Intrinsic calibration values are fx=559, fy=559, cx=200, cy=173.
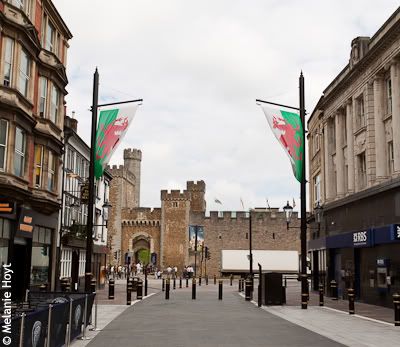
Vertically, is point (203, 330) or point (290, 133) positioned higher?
point (290, 133)

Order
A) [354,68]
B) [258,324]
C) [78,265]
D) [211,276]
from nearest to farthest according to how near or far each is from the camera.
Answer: [258,324]
[354,68]
[78,265]
[211,276]

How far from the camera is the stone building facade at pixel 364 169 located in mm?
22797

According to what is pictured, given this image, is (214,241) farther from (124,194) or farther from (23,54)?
(23,54)

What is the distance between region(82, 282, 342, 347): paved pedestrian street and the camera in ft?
40.8

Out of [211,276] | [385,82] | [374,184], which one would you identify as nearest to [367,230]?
[374,184]

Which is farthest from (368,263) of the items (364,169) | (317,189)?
(317,189)

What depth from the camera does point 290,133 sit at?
20031mm

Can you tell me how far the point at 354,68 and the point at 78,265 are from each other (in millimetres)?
19554

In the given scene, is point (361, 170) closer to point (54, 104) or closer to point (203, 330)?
point (54, 104)

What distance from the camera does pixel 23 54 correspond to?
71.5 feet

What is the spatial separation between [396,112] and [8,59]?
15294mm

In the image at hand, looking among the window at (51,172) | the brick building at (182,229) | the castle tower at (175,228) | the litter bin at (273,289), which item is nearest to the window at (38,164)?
the window at (51,172)

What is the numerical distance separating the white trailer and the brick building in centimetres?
587

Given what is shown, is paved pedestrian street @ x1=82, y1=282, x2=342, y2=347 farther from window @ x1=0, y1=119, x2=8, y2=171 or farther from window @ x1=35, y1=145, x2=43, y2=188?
window @ x1=35, y1=145, x2=43, y2=188
